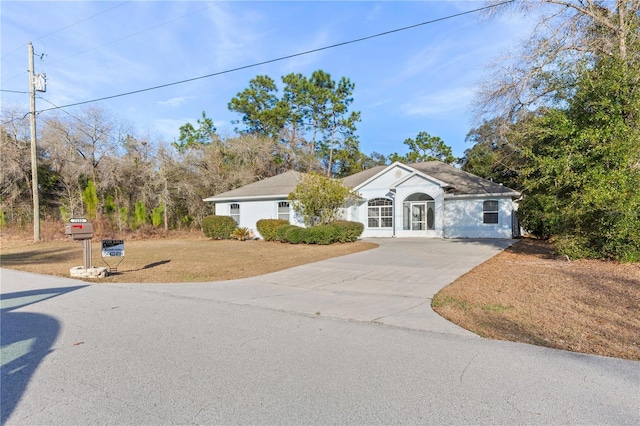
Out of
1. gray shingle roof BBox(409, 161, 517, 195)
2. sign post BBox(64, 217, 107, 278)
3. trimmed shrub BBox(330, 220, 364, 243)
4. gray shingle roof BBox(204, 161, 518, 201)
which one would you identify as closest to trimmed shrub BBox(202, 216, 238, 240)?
gray shingle roof BBox(204, 161, 518, 201)

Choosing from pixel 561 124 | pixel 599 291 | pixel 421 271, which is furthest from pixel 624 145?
pixel 421 271

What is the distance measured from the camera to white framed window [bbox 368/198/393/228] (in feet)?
78.8

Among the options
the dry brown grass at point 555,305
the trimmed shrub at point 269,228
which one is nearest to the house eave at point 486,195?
the dry brown grass at point 555,305

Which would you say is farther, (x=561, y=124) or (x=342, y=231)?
(x=342, y=231)

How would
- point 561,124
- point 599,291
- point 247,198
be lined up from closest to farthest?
point 599,291 → point 561,124 → point 247,198

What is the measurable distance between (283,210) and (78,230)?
1393 centimetres

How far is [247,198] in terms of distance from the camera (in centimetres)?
2503

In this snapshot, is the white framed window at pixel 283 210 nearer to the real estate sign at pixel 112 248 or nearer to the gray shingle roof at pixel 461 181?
the gray shingle roof at pixel 461 181

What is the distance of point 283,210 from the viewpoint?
79.0ft

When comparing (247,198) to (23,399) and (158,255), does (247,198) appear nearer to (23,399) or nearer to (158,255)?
(158,255)

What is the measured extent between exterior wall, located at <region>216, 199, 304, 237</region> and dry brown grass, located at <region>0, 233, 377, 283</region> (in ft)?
11.9

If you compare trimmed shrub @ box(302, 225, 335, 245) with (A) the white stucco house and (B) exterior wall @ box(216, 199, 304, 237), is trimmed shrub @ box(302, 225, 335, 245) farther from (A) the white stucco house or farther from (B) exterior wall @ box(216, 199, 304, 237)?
(A) the white stucco house

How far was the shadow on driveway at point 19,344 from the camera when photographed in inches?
144

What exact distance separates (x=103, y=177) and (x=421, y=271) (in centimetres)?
2673
